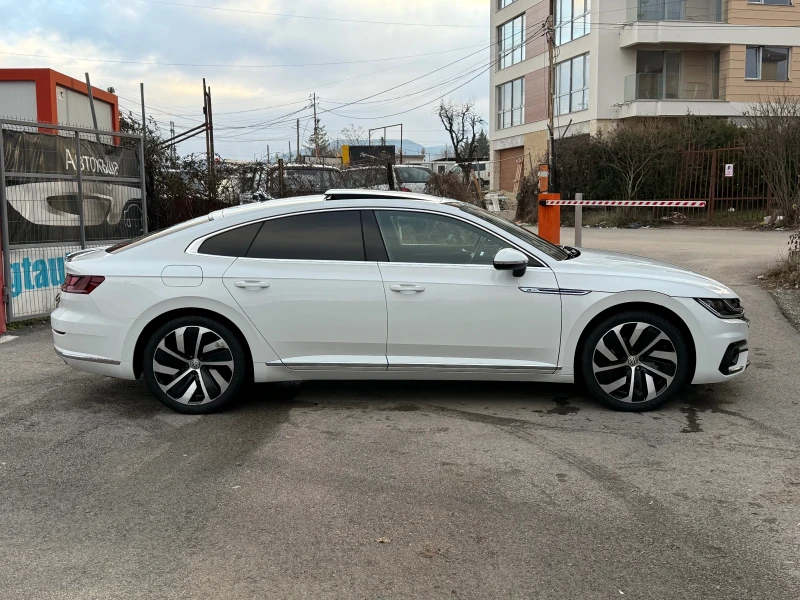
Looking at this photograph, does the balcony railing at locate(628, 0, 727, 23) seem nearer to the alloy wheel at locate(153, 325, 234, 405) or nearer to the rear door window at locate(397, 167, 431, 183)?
the rear door window at locate(397, 167, 431, 183)

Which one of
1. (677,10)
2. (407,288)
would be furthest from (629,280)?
(677,10)

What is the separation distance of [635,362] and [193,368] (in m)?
3.09

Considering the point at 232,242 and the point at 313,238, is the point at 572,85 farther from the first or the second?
the point at 232,242

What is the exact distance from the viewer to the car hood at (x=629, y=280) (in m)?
5.39

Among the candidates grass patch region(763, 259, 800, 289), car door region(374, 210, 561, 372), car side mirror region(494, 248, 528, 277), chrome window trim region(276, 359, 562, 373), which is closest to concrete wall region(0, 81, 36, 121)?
chrome window trim region(276, 359, 562, 373)

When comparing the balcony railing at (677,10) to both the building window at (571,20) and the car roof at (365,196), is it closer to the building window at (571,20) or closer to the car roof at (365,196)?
the building window at (571,20)

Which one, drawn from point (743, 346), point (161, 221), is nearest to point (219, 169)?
point (161, 221)

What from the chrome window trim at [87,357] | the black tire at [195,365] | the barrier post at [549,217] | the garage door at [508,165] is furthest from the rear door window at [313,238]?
the garage door at [508,165]

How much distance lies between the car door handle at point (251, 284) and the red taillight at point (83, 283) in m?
0.97

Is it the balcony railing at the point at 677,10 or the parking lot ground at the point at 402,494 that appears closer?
the parking lot ground at the point at 402,494

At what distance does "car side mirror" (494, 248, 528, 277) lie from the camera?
5336mm

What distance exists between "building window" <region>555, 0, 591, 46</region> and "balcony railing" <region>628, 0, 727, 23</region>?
2.05m

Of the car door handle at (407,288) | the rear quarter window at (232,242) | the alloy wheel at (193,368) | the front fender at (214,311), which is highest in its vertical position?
the rear quarter window at (232,242)

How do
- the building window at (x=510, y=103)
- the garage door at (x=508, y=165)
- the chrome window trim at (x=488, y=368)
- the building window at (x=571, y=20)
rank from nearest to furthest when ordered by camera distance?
1. the chrome window trim at (x=488, y=368)
2. the building window at (x=571, y=20)
3. the building window at (x=510, y=103)
4. the garage door at (x=508, y=165)
